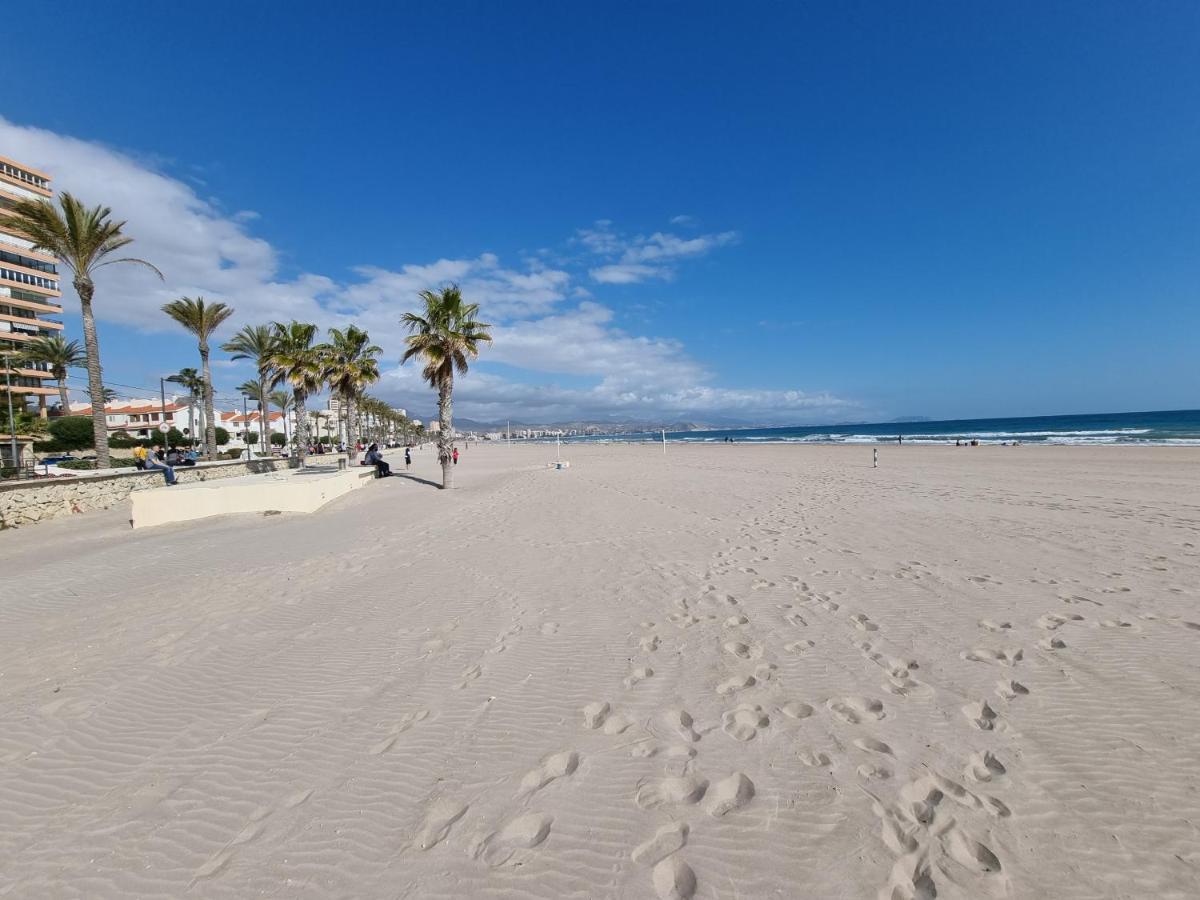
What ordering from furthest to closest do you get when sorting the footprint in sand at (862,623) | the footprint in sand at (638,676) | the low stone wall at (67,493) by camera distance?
the low stone wall at (67,493) < the footprint in sand at (862,623) < the footprint in sand at (638,676)

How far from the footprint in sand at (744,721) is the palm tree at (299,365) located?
27897mm

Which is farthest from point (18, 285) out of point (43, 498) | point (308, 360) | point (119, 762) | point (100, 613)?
point (119, 762)

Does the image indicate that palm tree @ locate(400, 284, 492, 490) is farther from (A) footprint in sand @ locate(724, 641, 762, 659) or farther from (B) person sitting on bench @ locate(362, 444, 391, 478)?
(A) footprint in sand @ locate(724, 641, 762, 659)

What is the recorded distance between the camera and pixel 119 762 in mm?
3307

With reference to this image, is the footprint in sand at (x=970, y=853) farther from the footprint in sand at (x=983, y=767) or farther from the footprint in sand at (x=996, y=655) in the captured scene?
the footprint in sand at (x=996, y=655)

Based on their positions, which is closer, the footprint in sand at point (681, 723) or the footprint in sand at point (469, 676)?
the footprint in sand at point (681, 723)

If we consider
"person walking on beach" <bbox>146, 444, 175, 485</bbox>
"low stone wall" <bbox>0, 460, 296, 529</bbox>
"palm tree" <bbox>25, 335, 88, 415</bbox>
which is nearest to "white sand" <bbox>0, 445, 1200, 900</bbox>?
"low stone wall" <bbox>0, 460, 296, 529</bbox>

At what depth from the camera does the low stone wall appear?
44.9ft

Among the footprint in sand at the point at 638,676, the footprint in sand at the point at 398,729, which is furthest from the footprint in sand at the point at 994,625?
the footprint in sand at the point at 398,729

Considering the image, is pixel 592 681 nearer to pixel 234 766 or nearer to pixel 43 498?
pixel 234 766

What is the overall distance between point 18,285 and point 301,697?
79.8m

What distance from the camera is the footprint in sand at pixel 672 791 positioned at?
2705mm

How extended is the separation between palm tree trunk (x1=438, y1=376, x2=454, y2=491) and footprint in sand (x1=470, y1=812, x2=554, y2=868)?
1611 cm

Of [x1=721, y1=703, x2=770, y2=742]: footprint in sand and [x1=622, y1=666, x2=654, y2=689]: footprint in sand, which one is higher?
[x1=721, y1=703, x2=770, y2=742]: footprint in sand
